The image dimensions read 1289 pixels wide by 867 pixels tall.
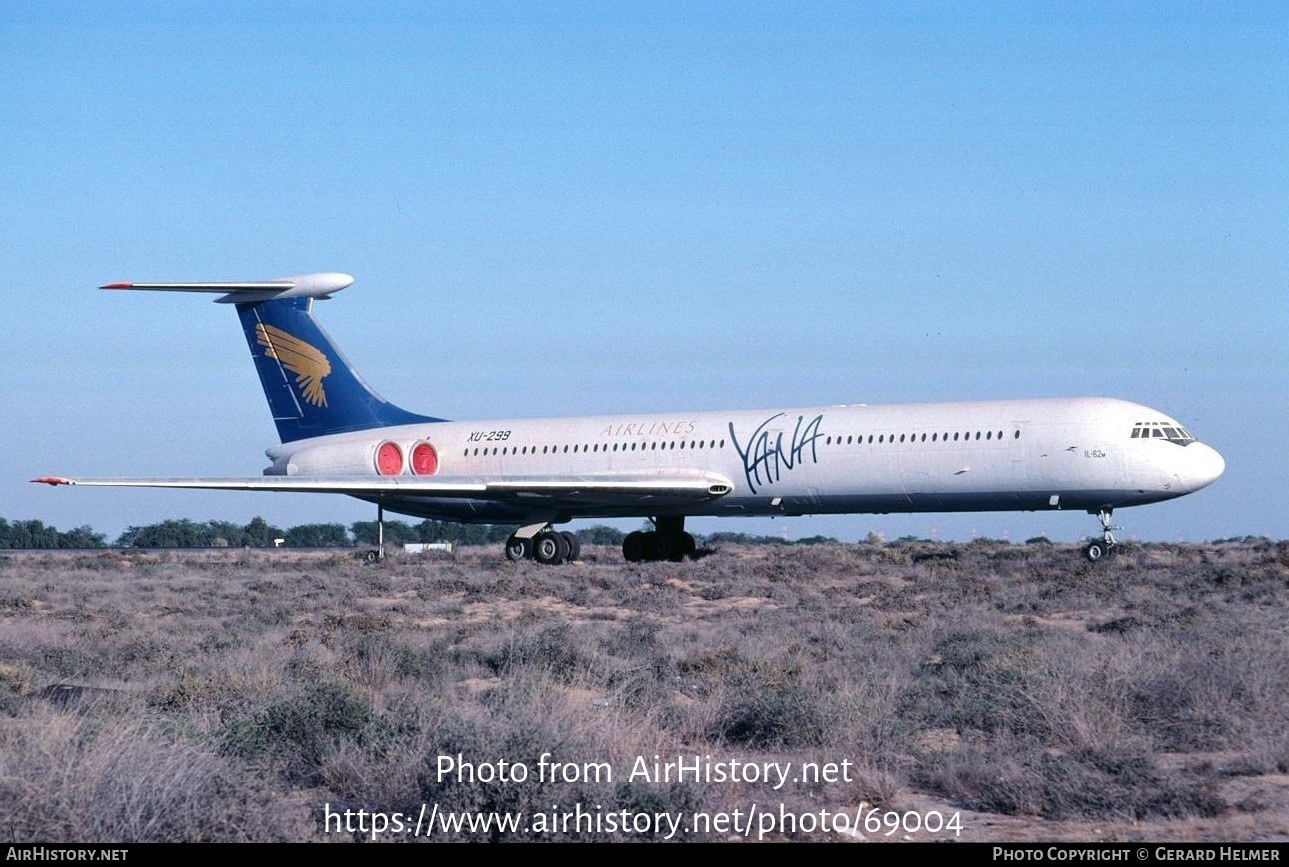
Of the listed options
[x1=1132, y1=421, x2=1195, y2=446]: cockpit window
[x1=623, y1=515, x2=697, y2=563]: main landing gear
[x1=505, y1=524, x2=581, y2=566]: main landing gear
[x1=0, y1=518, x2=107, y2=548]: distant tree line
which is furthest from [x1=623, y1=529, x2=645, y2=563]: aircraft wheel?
[x1=0, y1=518, x2=107, y2=548]: distant tree line

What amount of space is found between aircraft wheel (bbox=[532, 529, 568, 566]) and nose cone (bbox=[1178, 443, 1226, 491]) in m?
14.2

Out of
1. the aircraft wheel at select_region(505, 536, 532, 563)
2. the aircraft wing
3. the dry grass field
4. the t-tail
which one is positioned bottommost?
the dry grass field

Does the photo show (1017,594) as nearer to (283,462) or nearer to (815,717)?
(815,717)

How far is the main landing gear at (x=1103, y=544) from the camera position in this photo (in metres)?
30.3

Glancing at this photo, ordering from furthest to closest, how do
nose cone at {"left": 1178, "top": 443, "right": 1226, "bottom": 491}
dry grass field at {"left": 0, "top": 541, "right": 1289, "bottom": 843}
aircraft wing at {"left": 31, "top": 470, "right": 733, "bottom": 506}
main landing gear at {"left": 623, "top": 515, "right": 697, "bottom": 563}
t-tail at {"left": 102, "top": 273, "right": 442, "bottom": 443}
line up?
1. t-tail at {"left": 102, "top": 273, "right": 442, "bottom": 443}
2. main landing gear at {"left": 623, "top": 515, "right": 697, "bottom": 563}
3. aircraft wing at {"left": 31, "top": 470, "right": 733, "bottom": 506}
4. nose cone at {"left": 1178, "top": 443, "right": 1226, "bottom": 491}
5. dry grass field at {"left": 0, "top": 541, "right": 1289, "bottom": 843}

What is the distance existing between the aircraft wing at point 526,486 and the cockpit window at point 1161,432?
9.14 meters

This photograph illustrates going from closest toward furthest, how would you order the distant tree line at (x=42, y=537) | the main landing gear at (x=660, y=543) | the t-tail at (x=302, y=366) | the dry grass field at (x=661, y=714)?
the dry grass field at (x=661, y=714) < the main landing gear at (x=660, y=543) < the t-tail at (x=302, y=366) < the distant tree line at (x=42, y=537)

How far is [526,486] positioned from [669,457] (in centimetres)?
347

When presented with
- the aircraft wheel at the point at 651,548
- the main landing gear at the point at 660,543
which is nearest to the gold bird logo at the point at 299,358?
the main landing gear at the point at 660,543

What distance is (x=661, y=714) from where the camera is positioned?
38.0 feet

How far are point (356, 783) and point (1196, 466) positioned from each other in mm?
23798

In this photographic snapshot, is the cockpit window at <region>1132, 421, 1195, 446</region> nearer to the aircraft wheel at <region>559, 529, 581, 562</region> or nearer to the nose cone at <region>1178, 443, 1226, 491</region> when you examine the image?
the nose cone at <region>1178, 443, 1226, 491</region>

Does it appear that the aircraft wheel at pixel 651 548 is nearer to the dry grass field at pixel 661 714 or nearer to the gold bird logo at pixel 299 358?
the gold bird logo at pixel 299 358

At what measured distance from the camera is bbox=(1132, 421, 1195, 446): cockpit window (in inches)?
1147
